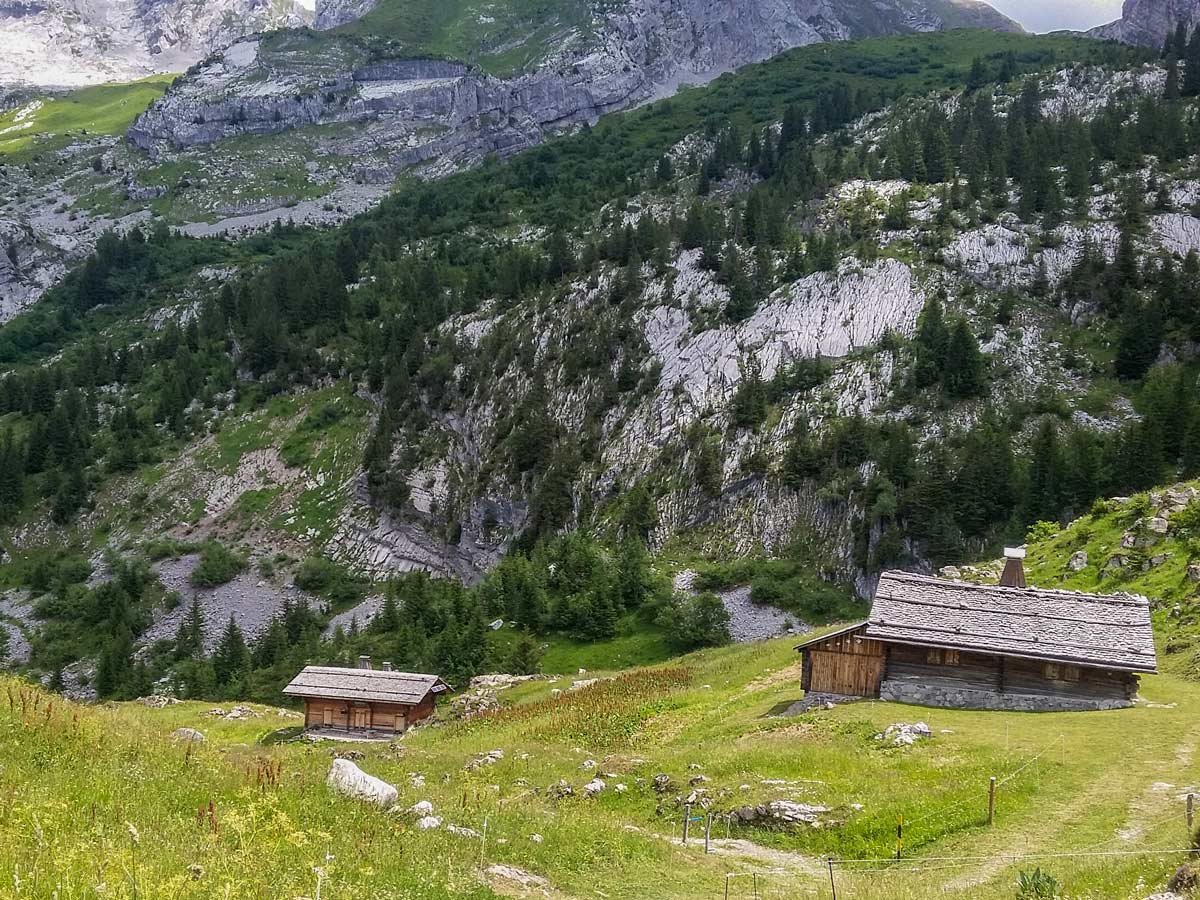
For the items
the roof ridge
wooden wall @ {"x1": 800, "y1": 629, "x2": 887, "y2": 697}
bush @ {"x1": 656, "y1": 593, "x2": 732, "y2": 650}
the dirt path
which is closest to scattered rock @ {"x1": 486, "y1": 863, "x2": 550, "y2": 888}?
the dirt path

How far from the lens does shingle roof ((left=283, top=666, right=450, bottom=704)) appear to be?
159 ft

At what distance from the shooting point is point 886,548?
63.3 m

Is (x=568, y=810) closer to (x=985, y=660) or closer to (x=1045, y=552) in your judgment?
(x=985, y=660)

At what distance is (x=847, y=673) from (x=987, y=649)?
17.7ft

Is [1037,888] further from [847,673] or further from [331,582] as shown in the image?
[331,582]

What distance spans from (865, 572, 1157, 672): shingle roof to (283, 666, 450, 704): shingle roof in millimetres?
26191

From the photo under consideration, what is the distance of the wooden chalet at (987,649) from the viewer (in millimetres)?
32500

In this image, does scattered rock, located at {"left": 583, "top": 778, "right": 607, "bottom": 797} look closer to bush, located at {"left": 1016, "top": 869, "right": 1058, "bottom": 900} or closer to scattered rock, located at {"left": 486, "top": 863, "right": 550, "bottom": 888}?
scattered rock, located at {"left": 486, "top": 863, "right": 550, "bottom": 888}

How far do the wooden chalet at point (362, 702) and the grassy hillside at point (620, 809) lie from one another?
1234cm

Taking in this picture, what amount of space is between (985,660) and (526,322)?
273ft

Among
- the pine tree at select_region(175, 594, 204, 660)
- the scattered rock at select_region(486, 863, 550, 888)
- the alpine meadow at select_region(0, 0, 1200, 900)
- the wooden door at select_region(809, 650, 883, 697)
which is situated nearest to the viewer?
the scattered rock at select_region(486, 863, 550, 888)

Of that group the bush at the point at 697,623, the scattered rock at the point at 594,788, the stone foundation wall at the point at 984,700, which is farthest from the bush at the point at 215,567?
the stone foundation wall at the point at 984,700

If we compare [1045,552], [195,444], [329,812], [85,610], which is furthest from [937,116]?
[329,812]

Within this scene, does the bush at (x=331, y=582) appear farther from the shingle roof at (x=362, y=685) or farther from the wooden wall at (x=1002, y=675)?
the wooden wall at (x=1002, y=675)
